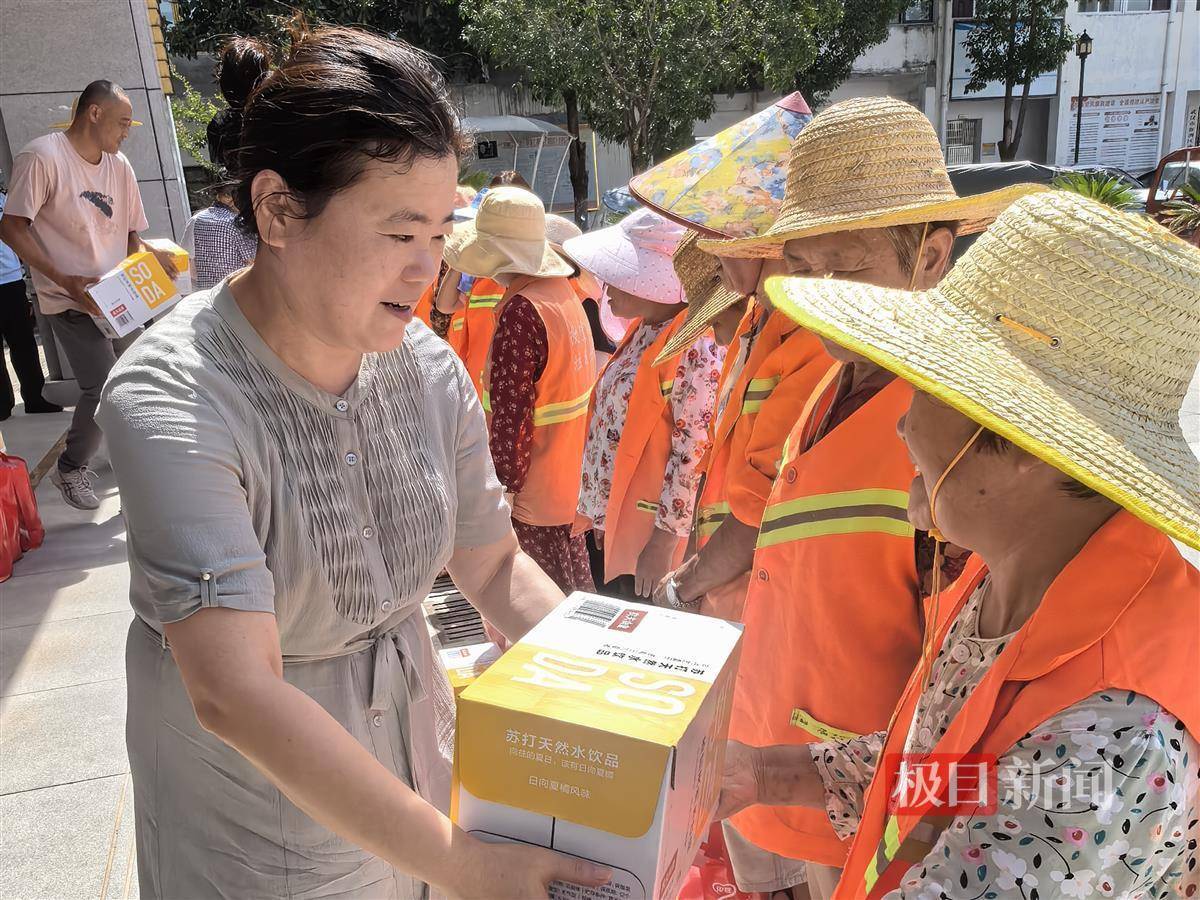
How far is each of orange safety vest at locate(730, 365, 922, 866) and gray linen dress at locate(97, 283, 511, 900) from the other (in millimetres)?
670

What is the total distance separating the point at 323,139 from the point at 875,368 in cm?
105

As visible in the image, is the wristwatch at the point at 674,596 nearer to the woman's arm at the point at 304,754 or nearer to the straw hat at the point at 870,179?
the straw hat at the point at 870,179

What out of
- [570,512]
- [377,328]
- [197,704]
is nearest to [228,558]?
[197,704]

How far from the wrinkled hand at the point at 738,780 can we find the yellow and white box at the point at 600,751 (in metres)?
0.21

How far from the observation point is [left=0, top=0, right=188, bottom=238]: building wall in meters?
6.85

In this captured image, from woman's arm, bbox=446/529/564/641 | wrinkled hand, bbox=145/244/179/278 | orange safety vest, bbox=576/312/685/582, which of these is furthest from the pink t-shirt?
woman's arm, bbox=446/529/564/641

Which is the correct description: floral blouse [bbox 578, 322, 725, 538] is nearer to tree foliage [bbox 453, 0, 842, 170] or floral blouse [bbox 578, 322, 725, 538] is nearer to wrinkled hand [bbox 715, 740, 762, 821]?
wrinkled hand [bbox 715, 740, 762, 821]

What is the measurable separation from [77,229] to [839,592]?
5.25 m

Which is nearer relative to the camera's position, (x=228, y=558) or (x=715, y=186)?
(x=228, y=558)

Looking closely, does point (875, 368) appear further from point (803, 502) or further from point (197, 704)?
point (197, 704)

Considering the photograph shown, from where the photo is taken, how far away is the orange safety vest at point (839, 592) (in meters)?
1.66

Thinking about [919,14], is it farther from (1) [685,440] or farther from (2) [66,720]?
(2) [66,720]

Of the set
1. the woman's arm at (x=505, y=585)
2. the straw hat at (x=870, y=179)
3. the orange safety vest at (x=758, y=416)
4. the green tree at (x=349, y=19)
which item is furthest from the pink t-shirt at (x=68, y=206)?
the green tree at (x=349, y=19)

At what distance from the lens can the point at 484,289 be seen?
4109 mm
